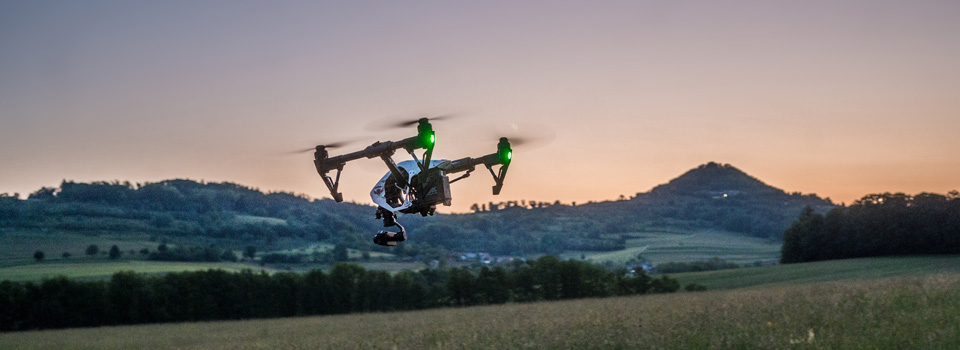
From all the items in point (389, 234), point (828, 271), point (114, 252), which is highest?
point (114, 252)

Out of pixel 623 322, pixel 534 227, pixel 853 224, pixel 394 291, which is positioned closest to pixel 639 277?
pixel 394 291

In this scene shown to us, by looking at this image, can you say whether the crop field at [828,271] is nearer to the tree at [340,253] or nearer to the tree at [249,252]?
the tree at [340,253]

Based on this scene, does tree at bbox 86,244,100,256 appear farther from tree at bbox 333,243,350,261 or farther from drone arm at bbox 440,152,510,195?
drone arm at bbox 440,152,510,195

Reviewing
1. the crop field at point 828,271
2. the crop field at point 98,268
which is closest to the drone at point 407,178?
the crop field at point 828,271

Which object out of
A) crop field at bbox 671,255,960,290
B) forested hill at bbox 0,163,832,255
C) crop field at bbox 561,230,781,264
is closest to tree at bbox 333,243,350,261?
forested hill at bbox 0,163,832,255

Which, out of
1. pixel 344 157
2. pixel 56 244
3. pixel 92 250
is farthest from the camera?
pixel 56 244

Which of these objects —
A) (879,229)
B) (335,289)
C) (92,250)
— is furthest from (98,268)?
(879,229)

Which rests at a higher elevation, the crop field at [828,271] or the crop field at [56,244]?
the crop field at [56,244]

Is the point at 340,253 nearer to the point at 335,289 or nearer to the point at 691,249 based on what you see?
the point at 335,289
